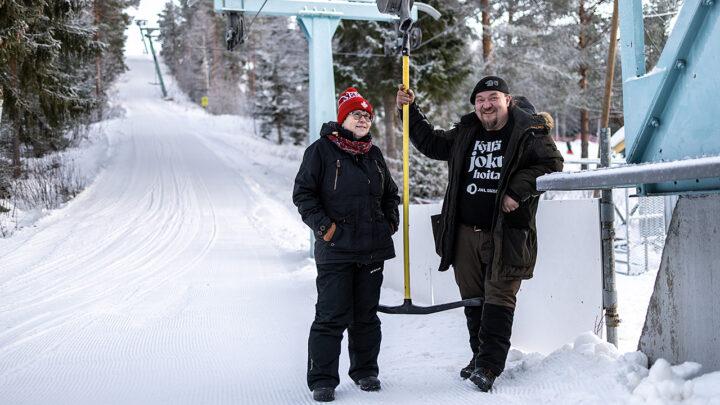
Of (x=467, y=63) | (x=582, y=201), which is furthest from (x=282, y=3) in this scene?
(x=467, y=63)

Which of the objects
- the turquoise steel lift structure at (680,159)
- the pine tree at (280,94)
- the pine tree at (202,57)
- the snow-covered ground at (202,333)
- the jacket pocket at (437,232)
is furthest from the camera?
the pine tree at (202,57)

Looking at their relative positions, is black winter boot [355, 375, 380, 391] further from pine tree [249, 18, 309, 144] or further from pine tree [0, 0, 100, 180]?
pine tree [249, 18, 309, 144]

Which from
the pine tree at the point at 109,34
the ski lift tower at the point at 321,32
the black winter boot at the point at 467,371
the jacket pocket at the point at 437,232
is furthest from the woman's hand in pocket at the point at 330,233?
the pine tree at the point at 109,34

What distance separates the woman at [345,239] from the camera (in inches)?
142

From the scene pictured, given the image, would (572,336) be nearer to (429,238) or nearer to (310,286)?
(429,238)

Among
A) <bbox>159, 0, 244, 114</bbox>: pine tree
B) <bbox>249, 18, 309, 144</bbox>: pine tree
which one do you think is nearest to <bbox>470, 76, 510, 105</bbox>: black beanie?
<bbox>249, 18, 309, 144</bbox>: pine tree

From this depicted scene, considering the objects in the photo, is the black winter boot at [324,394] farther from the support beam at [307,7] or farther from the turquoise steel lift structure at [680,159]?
the support beam at [307,7]

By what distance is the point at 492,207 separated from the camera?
3779 millimetres

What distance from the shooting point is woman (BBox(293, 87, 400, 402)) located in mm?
3605

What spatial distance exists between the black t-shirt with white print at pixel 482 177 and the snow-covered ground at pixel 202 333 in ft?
3.14

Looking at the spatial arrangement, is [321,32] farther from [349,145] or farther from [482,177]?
[482,177]

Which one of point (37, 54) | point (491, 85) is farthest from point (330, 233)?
point (37, 54)

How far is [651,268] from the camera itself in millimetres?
10922

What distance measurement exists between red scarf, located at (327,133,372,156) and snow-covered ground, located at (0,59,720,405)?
4.74 ft
